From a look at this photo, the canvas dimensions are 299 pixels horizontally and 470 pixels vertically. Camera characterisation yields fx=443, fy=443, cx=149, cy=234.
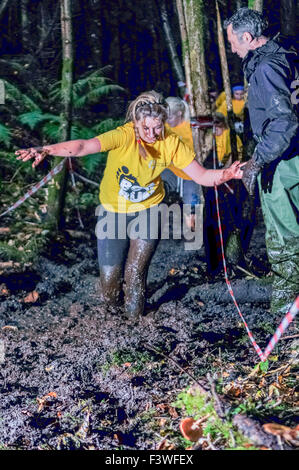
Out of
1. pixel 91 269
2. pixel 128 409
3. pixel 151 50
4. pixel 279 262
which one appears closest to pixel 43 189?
pixel 91 269

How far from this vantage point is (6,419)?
3.34m

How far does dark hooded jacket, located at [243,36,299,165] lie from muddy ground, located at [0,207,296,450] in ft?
5.80

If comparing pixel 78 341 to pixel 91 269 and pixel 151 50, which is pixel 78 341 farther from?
pixel 151 50

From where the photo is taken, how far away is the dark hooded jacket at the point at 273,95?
156 inches

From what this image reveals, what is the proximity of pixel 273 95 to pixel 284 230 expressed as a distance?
132cm

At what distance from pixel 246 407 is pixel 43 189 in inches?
249

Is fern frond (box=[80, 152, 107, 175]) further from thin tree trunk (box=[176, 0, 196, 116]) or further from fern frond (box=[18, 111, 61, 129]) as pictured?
thin tree trunk (box=[176, 0, 196, 116])

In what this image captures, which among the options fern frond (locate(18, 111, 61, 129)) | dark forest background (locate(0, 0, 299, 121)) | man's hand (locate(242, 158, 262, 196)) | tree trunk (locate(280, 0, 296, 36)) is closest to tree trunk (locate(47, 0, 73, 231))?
fern frond (locate(18, 111, 61, 129))

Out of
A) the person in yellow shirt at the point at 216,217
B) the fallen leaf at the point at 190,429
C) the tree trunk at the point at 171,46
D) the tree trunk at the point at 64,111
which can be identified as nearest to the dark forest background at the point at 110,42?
the tree trunk at the point at 171,46

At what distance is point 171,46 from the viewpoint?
12.0 metres

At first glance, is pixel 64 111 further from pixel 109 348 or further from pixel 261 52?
pixel 109 348

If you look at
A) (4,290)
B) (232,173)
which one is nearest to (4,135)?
(4,290)

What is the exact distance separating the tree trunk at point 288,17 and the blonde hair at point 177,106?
520cm

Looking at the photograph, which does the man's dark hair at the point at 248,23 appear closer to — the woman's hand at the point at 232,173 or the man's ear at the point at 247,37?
the man's ear at the point at 247,37
